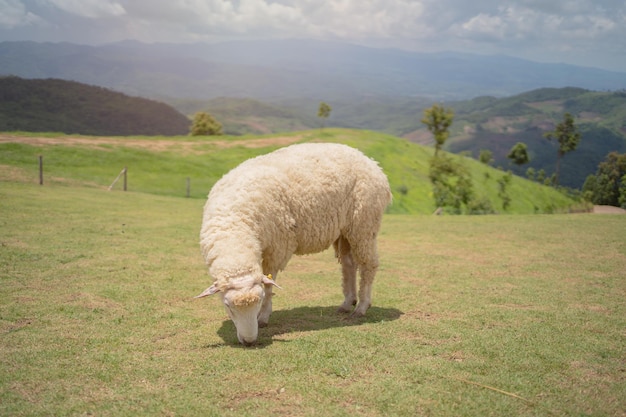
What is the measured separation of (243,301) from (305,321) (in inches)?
82.6

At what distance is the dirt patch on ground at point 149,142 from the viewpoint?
1710 inches

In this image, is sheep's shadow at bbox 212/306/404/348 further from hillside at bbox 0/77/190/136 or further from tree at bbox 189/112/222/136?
hillside at bbox 0/77/190/136

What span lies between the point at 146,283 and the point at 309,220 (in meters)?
4.39

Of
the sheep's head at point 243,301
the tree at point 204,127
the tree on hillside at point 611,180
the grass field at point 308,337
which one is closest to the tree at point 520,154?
the tree on hillside at point 611,180

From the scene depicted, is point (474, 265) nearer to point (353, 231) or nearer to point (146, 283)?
point (353, 231)

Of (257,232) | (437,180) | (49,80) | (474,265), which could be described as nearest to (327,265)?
(474,265)

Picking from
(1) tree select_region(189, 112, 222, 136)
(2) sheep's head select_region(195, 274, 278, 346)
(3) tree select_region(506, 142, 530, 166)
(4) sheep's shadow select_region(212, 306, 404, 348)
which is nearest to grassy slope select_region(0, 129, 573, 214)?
(3) tree select_region(506, 142, 530, 166)

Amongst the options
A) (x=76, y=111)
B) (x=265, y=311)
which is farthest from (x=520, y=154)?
(x=76, y=111)

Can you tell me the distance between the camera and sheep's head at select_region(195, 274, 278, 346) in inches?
259

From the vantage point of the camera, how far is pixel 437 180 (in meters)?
59.9

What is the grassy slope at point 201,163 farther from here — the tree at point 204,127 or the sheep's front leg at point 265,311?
the sheep's front leg at point 265,311

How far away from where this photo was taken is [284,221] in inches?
308

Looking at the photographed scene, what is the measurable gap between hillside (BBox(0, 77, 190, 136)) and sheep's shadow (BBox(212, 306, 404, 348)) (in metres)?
101

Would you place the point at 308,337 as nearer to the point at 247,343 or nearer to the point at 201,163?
the point at 247,343
